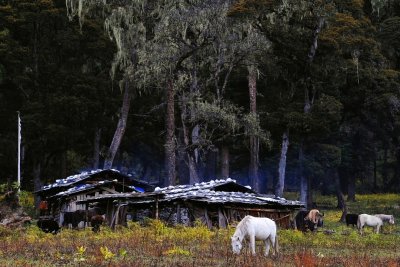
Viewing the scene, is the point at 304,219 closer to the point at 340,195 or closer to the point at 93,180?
the point at 93,180

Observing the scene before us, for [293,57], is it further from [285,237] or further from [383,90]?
[285,237]

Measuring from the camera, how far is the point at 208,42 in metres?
45.9

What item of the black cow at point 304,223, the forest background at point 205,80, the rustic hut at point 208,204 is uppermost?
the forest background at point 205,80

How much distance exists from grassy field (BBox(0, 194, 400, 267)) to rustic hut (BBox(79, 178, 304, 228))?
4.48 m

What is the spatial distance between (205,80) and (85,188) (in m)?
12.8

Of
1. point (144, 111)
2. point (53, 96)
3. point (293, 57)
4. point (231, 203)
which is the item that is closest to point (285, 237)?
point (231, 203)

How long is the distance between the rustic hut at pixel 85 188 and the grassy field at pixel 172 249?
40.5 feet

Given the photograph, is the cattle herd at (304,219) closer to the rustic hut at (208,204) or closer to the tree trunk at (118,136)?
the rustic hut at (208,204)

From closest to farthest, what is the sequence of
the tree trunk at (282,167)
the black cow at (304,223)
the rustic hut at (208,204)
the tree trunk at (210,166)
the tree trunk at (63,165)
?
the rustic hut at (208,204), the black cow at (304,223), the tree trunk at (282,167), the tree trunk at (63,165), the tree trunk at (210,166)

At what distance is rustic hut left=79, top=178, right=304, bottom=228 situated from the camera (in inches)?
1401

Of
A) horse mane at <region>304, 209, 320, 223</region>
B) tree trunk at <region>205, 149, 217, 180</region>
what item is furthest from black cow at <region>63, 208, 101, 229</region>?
tree trunk at <region>205, 149, 217, 180</region>

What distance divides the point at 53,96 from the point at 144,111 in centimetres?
1004

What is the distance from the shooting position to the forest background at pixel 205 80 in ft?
154

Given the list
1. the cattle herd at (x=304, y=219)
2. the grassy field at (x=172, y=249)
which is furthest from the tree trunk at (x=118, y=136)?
the grassy field at (x=172, y=249)
